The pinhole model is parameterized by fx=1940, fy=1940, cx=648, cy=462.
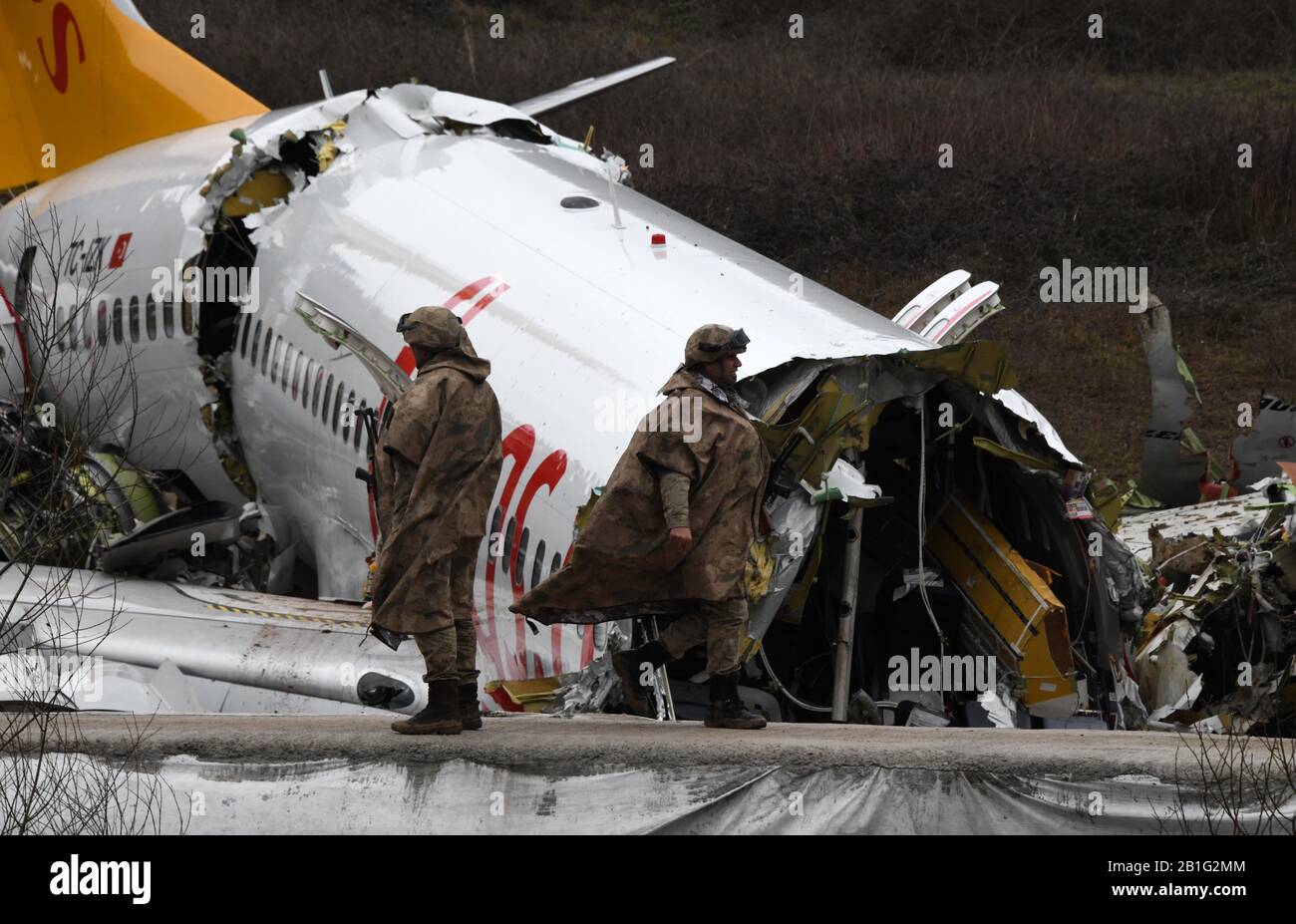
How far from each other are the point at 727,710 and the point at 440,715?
1.49m

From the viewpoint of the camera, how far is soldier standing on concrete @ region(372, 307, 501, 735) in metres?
9.33

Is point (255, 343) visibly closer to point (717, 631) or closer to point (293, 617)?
point (293, 617)

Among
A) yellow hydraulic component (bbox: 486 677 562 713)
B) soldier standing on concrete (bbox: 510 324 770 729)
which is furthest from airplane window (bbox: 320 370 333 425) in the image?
soldier standing on concrete (bbox: 510 324 770 729)

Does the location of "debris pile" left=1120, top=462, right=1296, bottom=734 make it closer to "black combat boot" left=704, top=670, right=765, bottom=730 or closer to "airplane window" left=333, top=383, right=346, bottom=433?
"black combat boot" left=704, top=670, right=765, bottom=730

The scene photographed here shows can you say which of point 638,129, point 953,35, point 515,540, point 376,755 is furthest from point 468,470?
point 953,35

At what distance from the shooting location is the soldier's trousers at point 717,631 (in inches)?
386

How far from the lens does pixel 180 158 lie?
18.2 metres

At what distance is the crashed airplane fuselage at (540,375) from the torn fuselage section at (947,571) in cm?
2

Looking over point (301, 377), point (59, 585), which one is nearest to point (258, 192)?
point (301, 377)

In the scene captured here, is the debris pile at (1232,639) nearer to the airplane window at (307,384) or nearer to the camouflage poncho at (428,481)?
the camouflage poncho at (428,481)

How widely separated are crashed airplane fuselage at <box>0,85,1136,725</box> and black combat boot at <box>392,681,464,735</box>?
1843 mm

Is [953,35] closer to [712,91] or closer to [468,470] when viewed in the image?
[712,91]

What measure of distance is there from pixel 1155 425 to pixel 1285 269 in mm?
11305
